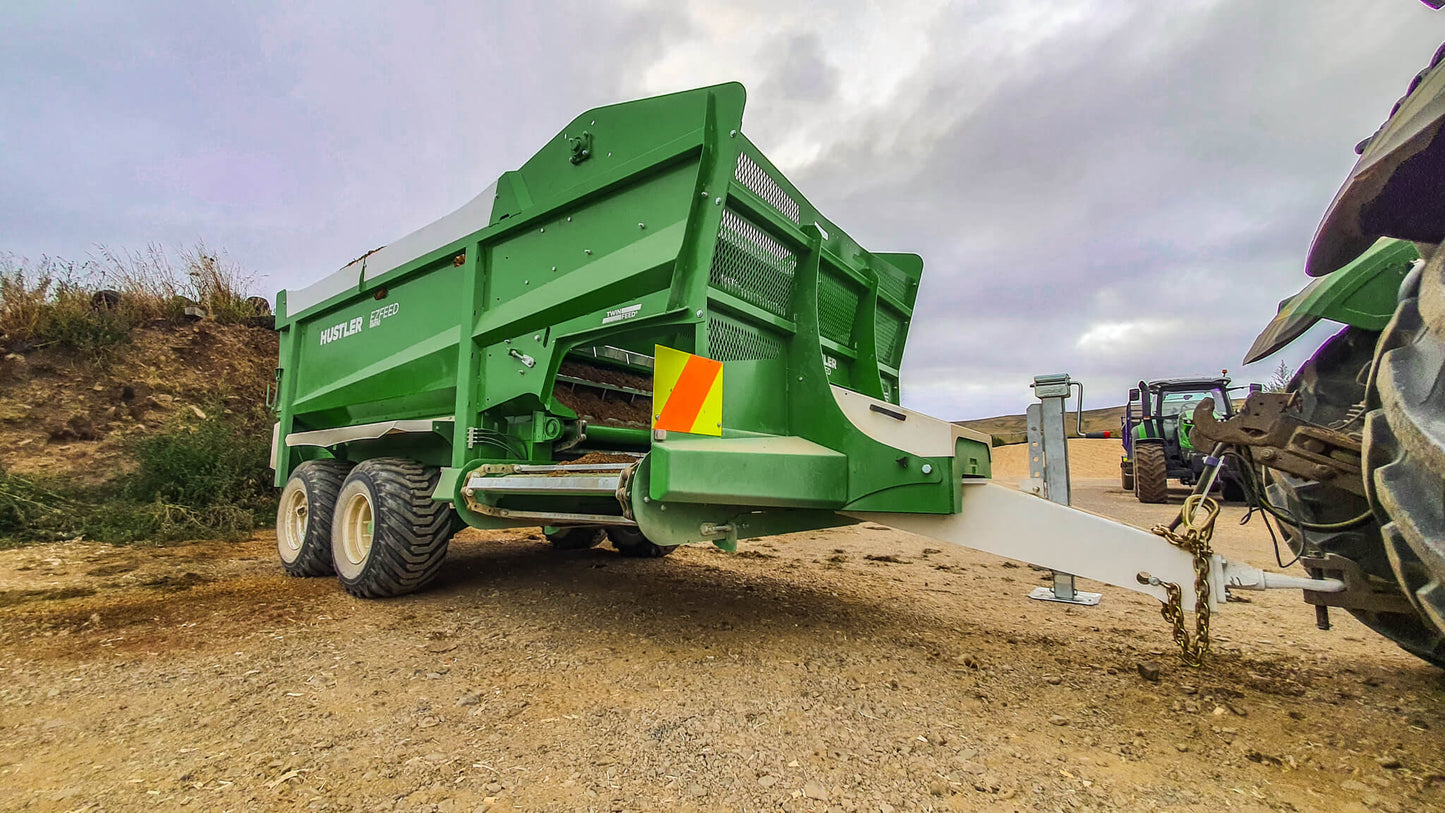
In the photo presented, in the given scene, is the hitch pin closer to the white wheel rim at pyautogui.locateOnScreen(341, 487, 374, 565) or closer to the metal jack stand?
the metal jack stand

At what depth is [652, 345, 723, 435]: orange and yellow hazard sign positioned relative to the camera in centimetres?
266

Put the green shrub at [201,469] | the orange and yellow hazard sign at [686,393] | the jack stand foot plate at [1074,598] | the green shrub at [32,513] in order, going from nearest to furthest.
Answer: the orange and yellow hazard sign at [686,393] < the jack stand foot plate at [1074,598] < the green shrub at [32,513] < the green shrub at [201,469]

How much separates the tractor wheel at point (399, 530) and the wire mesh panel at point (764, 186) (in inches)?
100

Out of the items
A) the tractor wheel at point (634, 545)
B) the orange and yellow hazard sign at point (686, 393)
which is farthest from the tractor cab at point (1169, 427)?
the orange and yellow hazard sign at point (686, 393)

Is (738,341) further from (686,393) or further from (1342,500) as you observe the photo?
(1342,500)

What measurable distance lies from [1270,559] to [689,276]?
6.10 metres

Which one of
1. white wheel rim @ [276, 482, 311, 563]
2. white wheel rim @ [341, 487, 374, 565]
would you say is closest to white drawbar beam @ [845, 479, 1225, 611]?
white wheel rim @ [341, 487, 374, 565]

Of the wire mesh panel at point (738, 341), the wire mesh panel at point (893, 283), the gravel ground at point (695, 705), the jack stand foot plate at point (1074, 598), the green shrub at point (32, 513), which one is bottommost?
the gravel ground at point (695, 705)

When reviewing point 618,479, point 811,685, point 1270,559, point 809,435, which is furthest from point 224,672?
point 1270,559

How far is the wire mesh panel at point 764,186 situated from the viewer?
3057 mm

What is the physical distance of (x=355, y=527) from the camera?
14.5 ft

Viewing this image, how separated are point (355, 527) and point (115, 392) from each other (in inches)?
277

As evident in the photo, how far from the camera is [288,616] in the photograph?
366 cm

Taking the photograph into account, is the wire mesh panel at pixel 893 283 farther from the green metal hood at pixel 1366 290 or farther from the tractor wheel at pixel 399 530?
the tractor wheel at pixel 399 530
